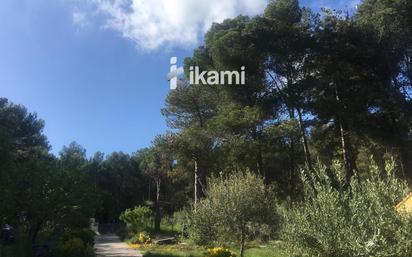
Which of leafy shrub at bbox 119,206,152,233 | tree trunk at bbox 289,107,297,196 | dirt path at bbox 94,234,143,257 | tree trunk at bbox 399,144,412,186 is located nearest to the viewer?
dirt path at bbox 94,234,143,257

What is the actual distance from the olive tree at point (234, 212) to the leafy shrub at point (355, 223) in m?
7.90

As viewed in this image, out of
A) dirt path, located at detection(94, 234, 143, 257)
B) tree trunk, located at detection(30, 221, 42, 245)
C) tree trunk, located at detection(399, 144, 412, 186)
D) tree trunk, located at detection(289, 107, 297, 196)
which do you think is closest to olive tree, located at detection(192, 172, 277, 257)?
dirt path, located at detection(94, 234, 143, 257)

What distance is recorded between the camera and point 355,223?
7.97 m

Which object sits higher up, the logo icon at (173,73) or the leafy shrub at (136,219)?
the logo icon at (173,73)

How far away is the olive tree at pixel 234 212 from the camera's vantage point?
57.0 feet

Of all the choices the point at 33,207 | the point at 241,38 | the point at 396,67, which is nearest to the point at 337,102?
the point at 396,67

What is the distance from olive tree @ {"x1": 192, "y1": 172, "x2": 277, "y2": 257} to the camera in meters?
17.4

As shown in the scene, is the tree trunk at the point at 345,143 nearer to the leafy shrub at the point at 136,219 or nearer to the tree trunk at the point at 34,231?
the tree trunk at the point at 34,231

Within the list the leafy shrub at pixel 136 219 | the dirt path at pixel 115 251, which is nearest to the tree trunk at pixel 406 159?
the dirt path at pixel 115 251

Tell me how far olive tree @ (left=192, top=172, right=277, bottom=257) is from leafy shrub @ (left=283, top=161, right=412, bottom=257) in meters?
7.90

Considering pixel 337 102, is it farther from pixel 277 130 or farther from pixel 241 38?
pixel 241 38

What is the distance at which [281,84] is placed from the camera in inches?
1226

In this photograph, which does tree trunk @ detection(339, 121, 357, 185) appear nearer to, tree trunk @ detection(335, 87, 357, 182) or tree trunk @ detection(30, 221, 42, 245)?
tree trunk @ detection(335, 87, 357, 182)

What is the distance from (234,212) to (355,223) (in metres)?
9.58
